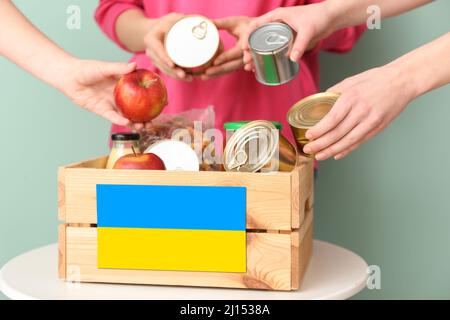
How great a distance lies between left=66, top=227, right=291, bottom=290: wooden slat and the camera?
1.01 meters

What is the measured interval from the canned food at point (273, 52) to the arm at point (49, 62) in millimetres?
293

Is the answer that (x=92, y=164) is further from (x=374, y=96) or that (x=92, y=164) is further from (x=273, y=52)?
(x=374, y=96)

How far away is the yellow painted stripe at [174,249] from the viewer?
102cm

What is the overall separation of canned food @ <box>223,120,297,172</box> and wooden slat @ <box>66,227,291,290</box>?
112 millimetres

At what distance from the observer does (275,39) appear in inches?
45.1

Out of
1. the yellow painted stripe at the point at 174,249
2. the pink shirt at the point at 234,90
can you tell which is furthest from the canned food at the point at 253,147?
the pink shirt at the point at 234,90

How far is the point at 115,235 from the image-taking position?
3.44ft

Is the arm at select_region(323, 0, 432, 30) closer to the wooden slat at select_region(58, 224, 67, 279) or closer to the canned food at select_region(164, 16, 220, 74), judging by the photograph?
the canned food at select_region(164, 16, 220, 74)

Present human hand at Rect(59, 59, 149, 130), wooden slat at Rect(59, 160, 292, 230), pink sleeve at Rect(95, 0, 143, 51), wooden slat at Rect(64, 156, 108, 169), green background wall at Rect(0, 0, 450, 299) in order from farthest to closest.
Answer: green background wall at Rect(0, 0, 450, 299) → pink sleeve at Rect(95, 0, 143, 51) → human hand at Rect(59, 59, 149, 130) → wooden slat at Rect(64, 156, 108, 169) → wooden slat at Rect(59, 160, 292, 230)

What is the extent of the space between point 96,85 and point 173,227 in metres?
0.42

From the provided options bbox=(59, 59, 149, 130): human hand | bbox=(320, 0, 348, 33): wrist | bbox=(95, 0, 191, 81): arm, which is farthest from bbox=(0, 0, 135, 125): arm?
bbox=(320, 0, 348, 33): wrist

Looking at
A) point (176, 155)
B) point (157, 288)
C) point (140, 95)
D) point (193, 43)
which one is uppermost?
point (193, 43)

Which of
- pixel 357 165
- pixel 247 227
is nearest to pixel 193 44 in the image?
pixel 247 227
